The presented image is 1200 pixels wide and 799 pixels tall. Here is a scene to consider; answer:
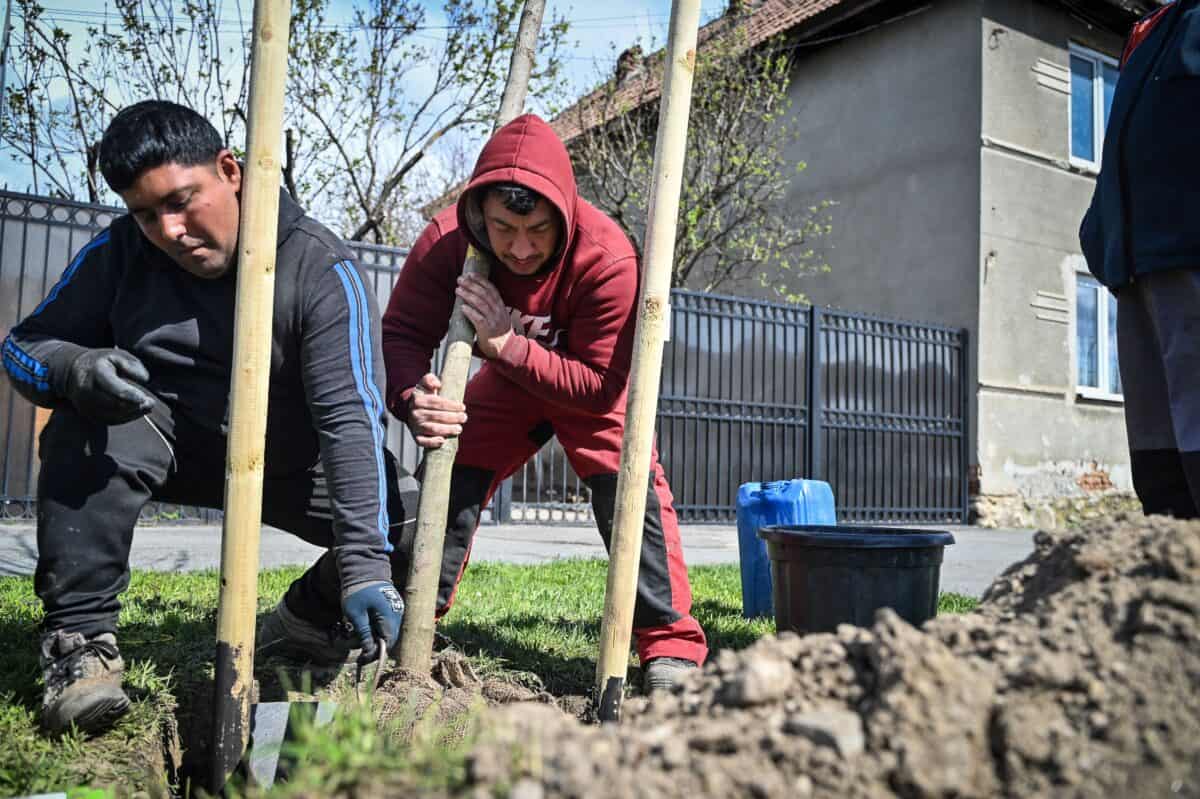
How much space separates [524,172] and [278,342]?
0.83 m

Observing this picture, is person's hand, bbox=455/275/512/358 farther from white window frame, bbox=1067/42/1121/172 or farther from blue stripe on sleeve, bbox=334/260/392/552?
white window frame, bbox=1067/42/1121/172

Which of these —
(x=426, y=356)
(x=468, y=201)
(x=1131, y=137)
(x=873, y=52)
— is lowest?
(x=426, y=356)

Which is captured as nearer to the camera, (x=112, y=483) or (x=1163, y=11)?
(x=112, y=483)

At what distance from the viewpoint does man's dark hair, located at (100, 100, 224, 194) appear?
228 centimetres

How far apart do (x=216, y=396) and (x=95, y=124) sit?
9.37 meters

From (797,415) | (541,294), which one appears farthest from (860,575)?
(797,415)

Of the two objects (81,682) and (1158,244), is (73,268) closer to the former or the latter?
(81,682)

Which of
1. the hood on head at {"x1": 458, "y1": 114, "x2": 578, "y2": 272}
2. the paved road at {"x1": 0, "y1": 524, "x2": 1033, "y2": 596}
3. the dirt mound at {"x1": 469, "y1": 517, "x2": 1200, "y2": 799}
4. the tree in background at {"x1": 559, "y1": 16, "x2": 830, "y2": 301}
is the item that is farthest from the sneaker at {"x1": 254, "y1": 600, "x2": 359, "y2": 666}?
the tree in background at {"x1": 559, "y1": 16, "x2": 830, "y2": 301}

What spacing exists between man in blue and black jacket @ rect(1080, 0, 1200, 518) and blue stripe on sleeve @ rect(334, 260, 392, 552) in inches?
79.9

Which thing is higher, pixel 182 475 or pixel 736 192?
pixel 736 192

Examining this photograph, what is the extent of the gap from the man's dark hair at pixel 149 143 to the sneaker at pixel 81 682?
3.71 ft

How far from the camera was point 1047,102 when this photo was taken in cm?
1129

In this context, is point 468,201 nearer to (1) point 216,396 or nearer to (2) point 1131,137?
(1) point 216,396

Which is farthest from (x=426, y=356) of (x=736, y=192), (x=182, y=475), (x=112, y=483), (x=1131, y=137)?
(x=736, y=192)
